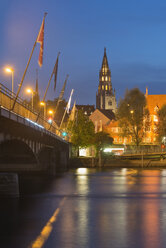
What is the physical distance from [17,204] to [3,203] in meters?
1.12

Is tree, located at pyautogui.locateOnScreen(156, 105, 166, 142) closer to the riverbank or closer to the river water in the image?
the riverbank

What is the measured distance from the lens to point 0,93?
3672 cm

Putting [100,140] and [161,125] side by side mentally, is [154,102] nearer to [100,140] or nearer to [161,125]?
[161,125]

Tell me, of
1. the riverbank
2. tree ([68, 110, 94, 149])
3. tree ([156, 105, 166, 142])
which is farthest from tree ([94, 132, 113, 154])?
the riverbank

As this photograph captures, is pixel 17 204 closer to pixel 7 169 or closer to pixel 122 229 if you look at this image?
pixel 122 229

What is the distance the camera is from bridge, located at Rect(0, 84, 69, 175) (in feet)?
128

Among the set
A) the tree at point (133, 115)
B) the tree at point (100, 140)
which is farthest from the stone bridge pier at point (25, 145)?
the tree at point (133, 115)

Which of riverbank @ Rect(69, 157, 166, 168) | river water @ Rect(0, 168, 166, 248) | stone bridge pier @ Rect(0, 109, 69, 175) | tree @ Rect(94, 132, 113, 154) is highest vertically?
tree @ Rect(94, 132, 113, 154)

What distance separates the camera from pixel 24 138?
2096 inches

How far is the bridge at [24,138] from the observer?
3896 cm

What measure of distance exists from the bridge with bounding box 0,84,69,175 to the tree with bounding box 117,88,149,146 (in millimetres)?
35973

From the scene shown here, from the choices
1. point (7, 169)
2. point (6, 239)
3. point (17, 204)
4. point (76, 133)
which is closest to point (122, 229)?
point (6, 239)

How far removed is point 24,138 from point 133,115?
311ft

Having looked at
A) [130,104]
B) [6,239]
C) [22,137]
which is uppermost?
[130,104]
